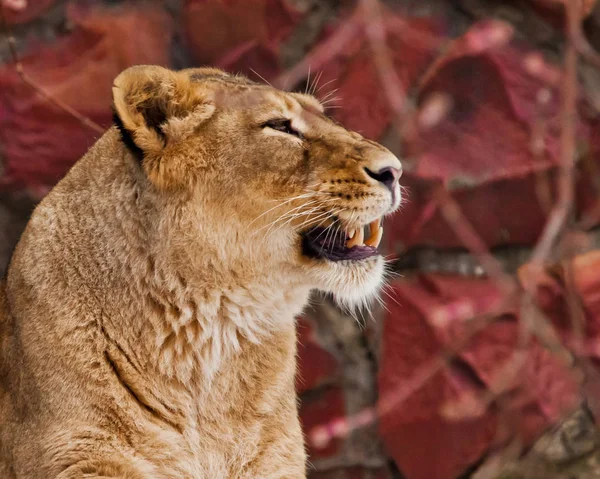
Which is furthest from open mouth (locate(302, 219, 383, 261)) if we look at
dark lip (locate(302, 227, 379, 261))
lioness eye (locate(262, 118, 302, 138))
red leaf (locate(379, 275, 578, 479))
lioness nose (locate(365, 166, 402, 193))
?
red leaf (locate(379, 275, 578, 479))

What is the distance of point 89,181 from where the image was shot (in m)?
2.63

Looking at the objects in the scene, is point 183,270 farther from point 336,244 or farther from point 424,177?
point 424,177

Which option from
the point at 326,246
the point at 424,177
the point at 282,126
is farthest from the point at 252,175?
the point at 424,177

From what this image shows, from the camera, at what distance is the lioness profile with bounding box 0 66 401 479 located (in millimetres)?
2469

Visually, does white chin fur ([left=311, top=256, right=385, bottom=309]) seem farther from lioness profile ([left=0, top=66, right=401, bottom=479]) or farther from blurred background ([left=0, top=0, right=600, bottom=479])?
blurred background ([left=0, top=0, right=600, bottom=479])

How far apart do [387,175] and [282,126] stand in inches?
11.8

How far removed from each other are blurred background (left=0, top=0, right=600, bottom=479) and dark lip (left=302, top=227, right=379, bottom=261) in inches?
34.8

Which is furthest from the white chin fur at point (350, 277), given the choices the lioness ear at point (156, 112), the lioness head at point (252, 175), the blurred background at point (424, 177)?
the blurred background at point (424, 177)

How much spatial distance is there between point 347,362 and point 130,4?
4.83ft

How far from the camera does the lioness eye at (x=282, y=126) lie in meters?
2.59

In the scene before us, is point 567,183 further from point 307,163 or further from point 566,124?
point 307,163

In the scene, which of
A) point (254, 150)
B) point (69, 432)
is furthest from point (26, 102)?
point (69, 432)

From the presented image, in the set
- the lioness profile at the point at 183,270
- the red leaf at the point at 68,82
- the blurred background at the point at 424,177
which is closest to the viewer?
the lioness profile at the point at 183,270

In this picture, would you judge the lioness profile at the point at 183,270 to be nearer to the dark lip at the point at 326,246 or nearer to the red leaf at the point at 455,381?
the dark lip at the point at 326,246
